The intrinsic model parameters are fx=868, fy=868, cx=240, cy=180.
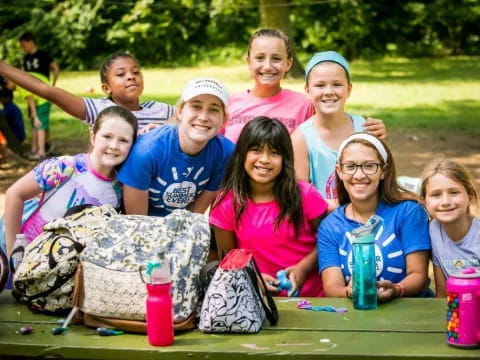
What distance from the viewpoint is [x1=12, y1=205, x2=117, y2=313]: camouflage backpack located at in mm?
3361

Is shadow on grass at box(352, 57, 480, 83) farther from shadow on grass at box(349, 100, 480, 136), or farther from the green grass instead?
shadow on grass at box(349, 100, 480, 136)

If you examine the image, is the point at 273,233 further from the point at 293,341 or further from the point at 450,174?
the point at 293,341

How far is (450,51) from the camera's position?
27047 millimetres

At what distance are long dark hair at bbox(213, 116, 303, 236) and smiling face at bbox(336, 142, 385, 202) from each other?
24 cm

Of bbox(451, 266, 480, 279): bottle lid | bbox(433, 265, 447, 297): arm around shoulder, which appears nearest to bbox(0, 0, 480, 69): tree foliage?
bbox(433, 265, 447, 297): arm around shoulder

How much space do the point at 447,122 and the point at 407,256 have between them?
9.75m

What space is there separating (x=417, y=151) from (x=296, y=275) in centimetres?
710

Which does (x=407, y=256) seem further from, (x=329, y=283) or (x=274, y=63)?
(x=274, y=63)

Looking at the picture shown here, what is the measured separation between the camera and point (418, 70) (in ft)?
73.7

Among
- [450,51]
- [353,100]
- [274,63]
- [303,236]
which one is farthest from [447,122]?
[450,51]

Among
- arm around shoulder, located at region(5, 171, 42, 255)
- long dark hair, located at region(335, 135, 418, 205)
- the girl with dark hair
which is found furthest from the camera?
the girl with dark hair

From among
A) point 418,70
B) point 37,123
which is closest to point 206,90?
point 37,123

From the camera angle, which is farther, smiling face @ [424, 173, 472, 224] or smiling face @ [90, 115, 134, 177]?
smiling face @ [90, 115, 134, 177]

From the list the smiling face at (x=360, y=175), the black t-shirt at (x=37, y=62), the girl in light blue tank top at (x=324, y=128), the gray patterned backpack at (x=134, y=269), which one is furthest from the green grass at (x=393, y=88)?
the gray patterned backpack at (x=134, y=269)
